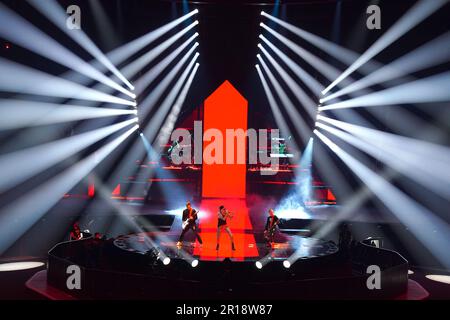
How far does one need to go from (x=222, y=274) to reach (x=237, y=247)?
2.97 m

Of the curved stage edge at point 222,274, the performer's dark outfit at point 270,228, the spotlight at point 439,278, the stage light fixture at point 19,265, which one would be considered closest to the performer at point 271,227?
the performer's dark outfit at point 270,228

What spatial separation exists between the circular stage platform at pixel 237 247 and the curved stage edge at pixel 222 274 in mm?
26

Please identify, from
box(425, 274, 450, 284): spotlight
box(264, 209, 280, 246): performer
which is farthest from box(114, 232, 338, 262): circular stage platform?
box(425, 274, 450, 284): spotlight

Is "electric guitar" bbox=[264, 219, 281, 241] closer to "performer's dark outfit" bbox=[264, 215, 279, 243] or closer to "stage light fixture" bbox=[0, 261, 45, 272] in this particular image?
"performer's dark outfit" bbox=[264, 215, 279, 243]

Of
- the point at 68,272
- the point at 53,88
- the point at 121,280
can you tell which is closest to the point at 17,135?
the point at 53,88

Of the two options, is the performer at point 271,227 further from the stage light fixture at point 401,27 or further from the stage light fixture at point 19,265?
the stage light fixture at point 401,27

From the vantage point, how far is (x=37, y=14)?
11.6 m

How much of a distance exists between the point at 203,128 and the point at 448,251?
34.1ft

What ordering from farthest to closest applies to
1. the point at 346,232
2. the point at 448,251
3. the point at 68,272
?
1. the point at 448,251
2. the point at 346,232
3. the point at 68,272

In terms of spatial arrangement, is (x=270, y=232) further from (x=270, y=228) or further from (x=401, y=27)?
(x=401, y=27)

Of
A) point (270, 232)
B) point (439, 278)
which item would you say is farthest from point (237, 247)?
point (439, 278)

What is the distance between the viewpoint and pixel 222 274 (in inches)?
314

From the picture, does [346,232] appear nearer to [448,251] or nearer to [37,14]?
[448,251]

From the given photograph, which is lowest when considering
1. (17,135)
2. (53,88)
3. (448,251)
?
(448,251)
